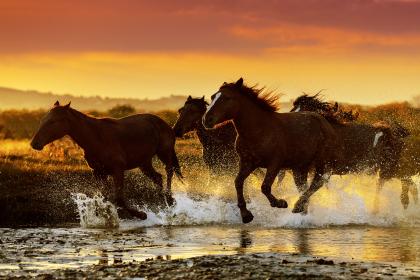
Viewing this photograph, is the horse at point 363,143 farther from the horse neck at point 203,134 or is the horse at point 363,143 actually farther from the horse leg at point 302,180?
the horse neck at point 203,134

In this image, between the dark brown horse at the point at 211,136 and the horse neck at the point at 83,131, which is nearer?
the horse neck at the point at 83,131

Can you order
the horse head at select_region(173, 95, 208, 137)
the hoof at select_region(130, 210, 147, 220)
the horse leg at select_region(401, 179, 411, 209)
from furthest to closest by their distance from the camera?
1. the horse leg at select_region(401, 179, 411, 209)
2. the horse head at select_region(173, 95, 208, 137)
3. the hoof at select_region(130, 210, 147, 220)

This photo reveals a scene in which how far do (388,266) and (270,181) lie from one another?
4877 millimetres

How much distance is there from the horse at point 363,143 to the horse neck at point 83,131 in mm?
4655

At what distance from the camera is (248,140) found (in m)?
14.9

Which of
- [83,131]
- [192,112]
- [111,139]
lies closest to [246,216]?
[111,139]

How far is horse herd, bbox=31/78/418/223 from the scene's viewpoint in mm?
14859

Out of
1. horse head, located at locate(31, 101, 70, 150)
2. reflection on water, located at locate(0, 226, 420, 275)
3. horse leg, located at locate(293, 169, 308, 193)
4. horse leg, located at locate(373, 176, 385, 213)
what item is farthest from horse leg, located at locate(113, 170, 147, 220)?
horse leg, located at locate(373, 176, 385, 213)

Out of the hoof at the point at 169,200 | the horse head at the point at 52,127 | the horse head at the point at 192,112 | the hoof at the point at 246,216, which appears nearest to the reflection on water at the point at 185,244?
the hoof at the point at 246,216

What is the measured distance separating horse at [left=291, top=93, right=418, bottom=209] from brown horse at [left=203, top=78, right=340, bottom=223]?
1.38 meters

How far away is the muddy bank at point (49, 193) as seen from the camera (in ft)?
56.3

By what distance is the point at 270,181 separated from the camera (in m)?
14.7

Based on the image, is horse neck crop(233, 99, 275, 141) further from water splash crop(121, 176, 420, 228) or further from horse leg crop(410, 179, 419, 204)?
horse leg crop(410, 179, 419, 204)

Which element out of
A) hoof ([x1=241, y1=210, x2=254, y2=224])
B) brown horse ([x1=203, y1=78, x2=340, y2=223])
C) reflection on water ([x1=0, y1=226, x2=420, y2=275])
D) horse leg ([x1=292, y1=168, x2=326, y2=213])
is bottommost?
reflection on water ([x1=0, y1=226, x2=420, y2=275])
